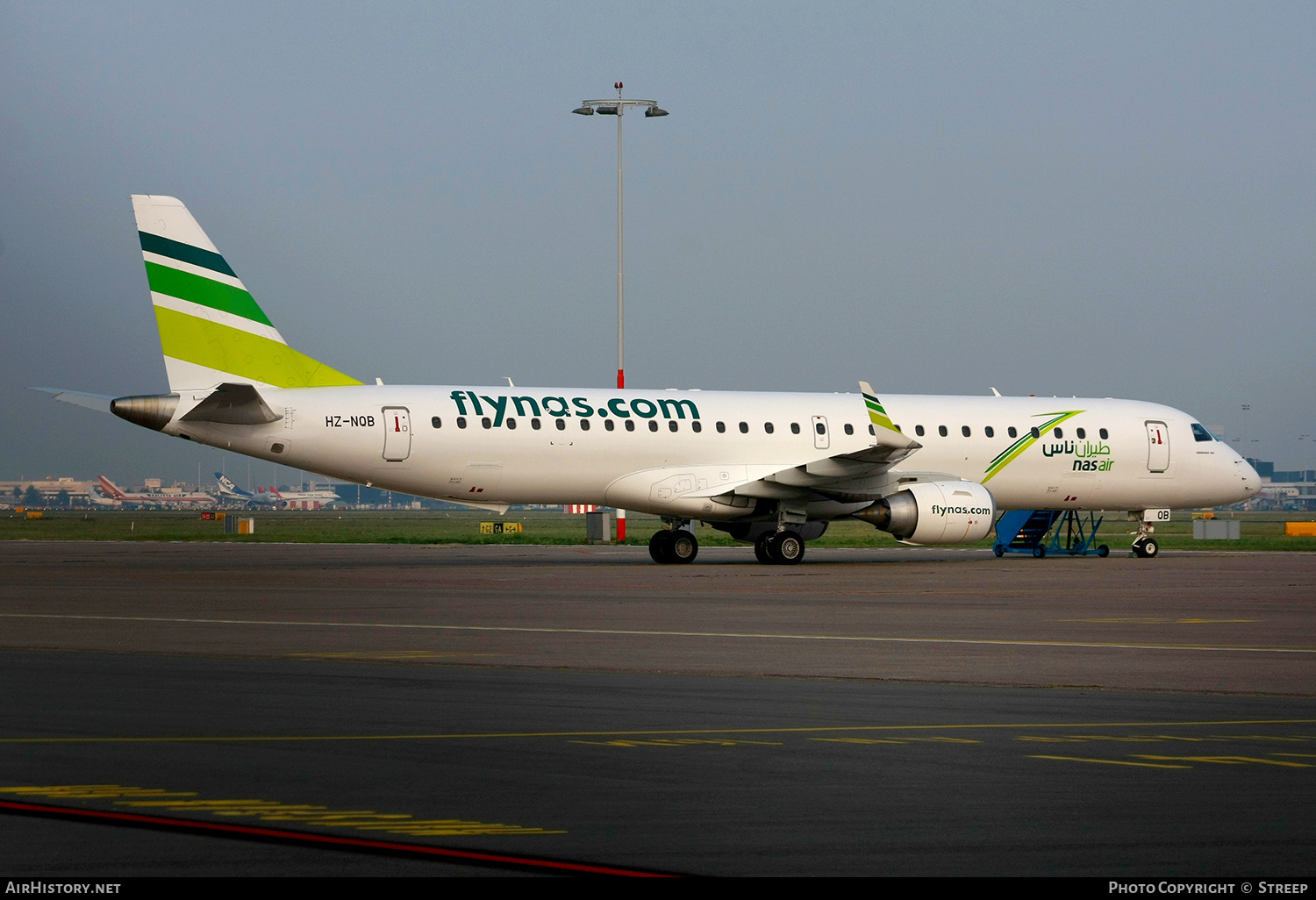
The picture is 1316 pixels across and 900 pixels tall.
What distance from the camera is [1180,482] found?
38500 mm

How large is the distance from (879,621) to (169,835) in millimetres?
12883

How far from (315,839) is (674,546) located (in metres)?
28.4

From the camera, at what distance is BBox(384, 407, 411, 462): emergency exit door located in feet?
102

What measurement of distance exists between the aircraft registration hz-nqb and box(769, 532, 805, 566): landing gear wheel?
5 centimetres

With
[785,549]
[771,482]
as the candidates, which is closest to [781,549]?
[785,549]

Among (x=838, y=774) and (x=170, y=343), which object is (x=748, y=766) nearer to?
(x=838, y=774)

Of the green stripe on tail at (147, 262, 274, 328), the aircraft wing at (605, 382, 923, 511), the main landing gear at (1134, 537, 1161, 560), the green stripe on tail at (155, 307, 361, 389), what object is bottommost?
the main landing gear at (1134, 537, 1161, 560)

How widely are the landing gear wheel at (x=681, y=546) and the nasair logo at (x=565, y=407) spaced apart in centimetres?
286

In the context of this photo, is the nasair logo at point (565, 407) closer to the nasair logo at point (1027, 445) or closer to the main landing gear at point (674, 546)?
the main landing gear at point (674, 546)

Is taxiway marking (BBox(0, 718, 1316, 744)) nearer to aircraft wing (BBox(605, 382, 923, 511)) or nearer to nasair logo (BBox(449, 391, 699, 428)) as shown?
aircraft wing (BBox(605, 382, 923, 511))

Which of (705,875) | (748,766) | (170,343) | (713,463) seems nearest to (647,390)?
(713,463)

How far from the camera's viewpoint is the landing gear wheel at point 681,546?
34219mm

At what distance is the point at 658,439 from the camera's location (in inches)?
1303

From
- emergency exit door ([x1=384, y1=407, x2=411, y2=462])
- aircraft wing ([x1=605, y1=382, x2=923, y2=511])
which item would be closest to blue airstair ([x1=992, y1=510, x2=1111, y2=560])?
aircraft wing ([x1=605, y1=382, x2=923, y2=511])
